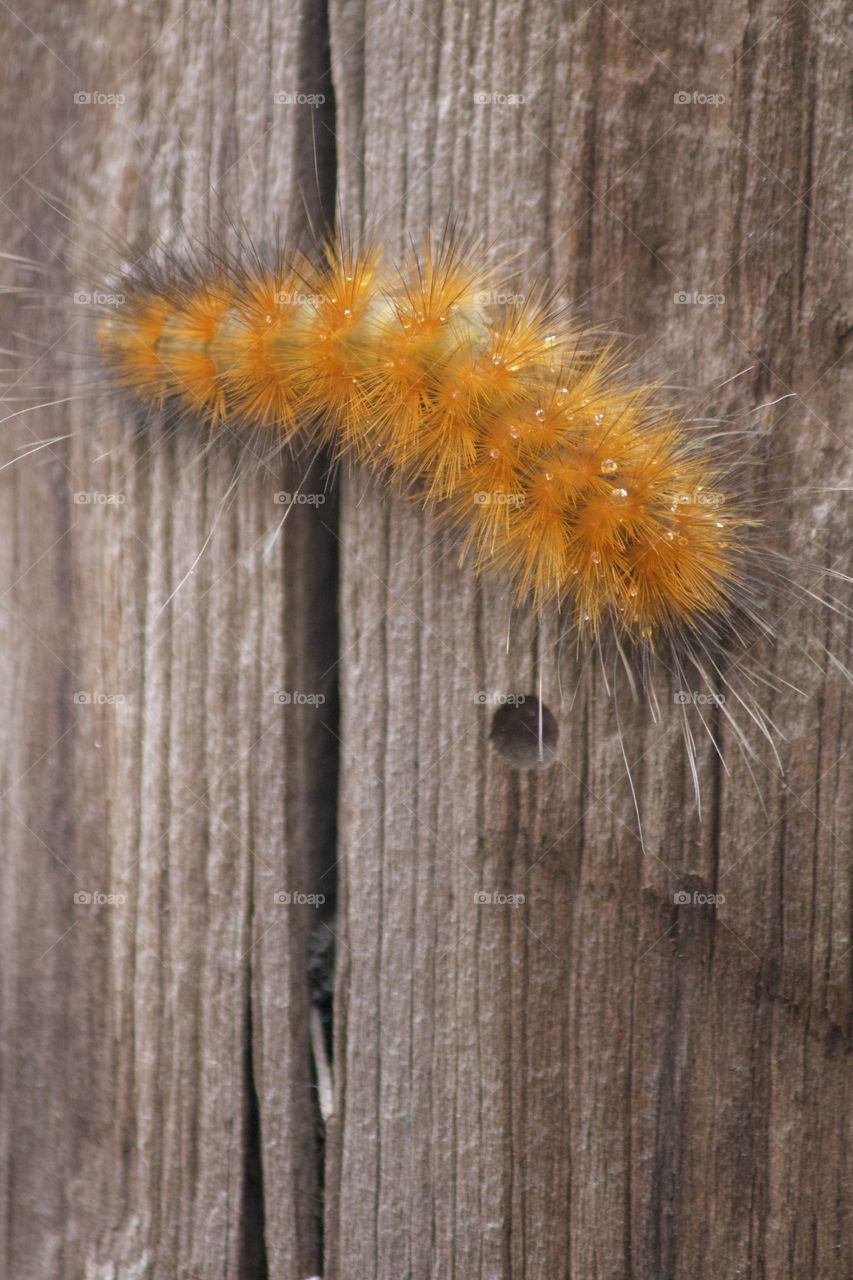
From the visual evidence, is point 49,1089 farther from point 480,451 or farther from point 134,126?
point 134,126

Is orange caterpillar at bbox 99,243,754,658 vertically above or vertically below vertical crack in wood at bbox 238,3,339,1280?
above

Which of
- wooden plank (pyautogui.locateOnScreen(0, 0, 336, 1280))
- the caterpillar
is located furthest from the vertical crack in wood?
the caterpillar

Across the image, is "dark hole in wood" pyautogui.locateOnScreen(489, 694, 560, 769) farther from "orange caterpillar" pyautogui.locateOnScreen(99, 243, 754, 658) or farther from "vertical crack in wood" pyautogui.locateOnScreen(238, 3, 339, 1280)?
"vertical crack in wood" pyautogui.locateOnScreen(238, 3, 339, 1280)

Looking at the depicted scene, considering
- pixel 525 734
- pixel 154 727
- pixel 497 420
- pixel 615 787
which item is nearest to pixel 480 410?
pixel 497 420

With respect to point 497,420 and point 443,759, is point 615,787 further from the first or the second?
point 497,420

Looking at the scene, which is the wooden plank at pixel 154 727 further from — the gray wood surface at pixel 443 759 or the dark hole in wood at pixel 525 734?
the dark hole in wood at pixel 525 734

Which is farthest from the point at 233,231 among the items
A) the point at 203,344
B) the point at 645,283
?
the point at 645,283
